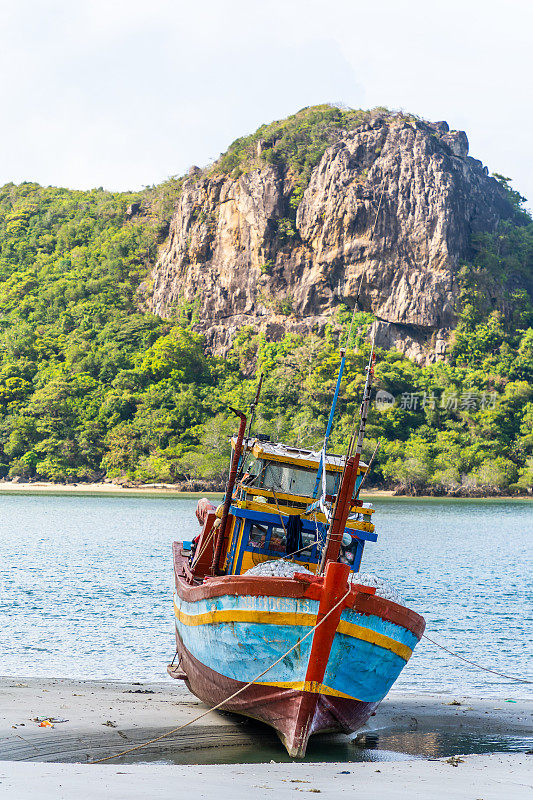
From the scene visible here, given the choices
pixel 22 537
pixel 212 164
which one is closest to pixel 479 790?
pixel 22 537

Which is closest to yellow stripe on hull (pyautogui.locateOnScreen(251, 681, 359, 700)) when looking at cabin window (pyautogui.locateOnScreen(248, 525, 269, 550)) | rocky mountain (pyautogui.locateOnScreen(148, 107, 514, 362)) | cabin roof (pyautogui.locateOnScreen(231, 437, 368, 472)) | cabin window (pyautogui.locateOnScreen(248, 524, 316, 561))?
cabin window (pyautogui.locateOnScreen(248, 524, 316, 561))

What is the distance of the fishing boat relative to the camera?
37.9ft

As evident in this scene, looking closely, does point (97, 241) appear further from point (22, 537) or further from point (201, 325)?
point (22, 537)

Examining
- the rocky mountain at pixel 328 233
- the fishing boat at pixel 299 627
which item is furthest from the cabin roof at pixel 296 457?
the rocky mountain at pixel 328 233

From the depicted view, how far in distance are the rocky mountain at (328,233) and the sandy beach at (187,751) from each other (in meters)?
105

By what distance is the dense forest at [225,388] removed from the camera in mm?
101062

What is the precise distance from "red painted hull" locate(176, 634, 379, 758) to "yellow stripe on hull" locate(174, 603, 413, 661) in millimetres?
876

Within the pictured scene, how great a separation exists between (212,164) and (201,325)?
29293 mm

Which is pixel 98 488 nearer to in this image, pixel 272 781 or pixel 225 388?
pixel 225 388

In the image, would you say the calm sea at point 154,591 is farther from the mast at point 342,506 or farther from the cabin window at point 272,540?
the mast at point 342,506

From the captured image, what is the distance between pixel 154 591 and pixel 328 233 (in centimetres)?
9888

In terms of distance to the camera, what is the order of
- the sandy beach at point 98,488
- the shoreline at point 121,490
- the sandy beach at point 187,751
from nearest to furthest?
the sandy beach at point 187,751, the shoreline at point 121,490, the sandy beach at point 98,488

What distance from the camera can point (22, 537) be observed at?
47.6 metres

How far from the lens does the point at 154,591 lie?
1174 inches
